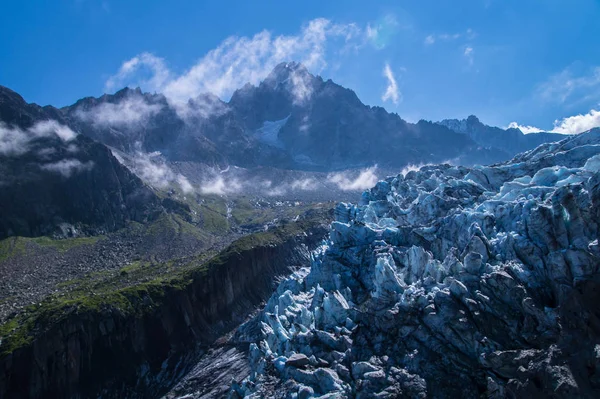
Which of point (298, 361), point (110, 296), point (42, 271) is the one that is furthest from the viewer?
point (42, 271)

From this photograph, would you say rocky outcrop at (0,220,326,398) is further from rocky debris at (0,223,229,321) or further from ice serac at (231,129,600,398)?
ice serac at (231,129,600,398)

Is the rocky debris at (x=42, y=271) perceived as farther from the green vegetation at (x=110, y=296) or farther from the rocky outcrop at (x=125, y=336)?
the rocky outcrop at (x=125, y=336)

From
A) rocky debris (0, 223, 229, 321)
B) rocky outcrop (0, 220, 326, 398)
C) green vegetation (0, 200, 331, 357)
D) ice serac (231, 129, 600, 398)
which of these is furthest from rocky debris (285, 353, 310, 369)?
rocky debris (0, 223, 229, 321)

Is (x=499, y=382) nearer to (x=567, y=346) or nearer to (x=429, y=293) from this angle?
(x=567, y=346)

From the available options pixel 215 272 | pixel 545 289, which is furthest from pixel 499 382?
pixel 215 272

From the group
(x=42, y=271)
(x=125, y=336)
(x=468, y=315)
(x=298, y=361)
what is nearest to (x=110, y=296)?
(x=125, y=336)

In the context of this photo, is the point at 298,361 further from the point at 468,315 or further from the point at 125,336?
the point at 125,336
